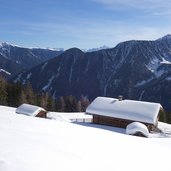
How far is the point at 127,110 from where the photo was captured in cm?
4956

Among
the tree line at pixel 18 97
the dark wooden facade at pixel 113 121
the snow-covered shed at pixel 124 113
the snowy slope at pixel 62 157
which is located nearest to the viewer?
the snowy slope at pixel 62 157

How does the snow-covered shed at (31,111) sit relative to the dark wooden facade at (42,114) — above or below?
above

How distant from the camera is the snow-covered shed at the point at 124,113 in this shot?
47.1m

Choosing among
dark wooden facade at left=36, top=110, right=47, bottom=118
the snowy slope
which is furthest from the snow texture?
the snowy slope

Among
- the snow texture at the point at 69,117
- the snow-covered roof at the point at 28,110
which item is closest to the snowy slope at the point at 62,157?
the snow-covered roof at the point at 28,110

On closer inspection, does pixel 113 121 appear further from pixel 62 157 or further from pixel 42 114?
pixel 62 157

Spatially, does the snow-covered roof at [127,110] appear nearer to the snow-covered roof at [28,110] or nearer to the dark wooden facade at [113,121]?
the dark wooden facade at [113,121]

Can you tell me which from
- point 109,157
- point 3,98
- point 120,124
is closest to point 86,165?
point 109,157

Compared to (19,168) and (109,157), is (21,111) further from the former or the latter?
(19,168)

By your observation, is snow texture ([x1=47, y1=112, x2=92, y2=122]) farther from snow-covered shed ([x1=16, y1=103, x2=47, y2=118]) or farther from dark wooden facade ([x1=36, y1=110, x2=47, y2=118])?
snow-covered shed ([x1=16, y1=103, x2=47, y2=118])

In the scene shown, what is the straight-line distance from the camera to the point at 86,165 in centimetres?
1166

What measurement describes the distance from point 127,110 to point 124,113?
970 mm

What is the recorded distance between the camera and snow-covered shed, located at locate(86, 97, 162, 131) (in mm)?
47094

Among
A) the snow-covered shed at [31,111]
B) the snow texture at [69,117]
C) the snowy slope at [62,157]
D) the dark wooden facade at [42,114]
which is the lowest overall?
the snow texture at [69,117]
